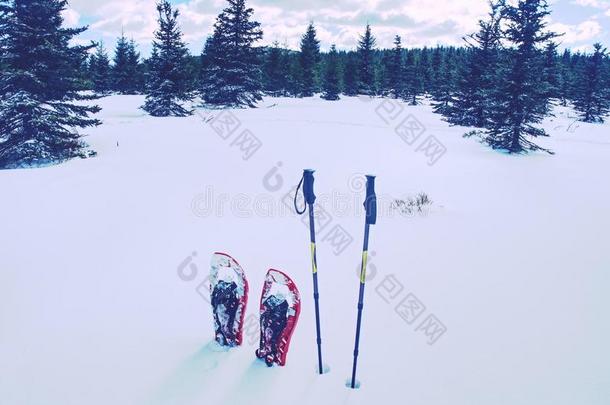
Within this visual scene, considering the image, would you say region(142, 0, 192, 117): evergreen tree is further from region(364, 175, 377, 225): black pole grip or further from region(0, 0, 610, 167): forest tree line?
region(364, 175, 377, 225): black pole grip

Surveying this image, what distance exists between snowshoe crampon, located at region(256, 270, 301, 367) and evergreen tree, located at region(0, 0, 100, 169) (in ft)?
33.4

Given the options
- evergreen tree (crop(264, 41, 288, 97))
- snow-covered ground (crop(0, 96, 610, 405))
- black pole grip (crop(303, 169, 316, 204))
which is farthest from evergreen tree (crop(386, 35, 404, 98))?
black pole grip (crop(303, 169, 316, 204))

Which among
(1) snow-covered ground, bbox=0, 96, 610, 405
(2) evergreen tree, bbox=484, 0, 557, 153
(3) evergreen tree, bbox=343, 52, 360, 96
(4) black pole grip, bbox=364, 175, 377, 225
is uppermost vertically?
(3) evergreen tree, bbox=343, 52, 360, 96

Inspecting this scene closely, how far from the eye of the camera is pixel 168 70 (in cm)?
2447

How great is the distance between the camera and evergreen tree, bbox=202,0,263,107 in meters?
27.0

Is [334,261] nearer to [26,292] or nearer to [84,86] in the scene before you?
[26,292]

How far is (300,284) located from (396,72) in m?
46.3

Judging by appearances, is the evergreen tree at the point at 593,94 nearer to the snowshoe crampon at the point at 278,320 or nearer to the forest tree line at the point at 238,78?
the forest tree line at the point at 238,78

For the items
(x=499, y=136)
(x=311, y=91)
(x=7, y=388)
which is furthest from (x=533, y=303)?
(x=311, y=91)

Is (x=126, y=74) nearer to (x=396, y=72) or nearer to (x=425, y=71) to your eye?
(x=396, y=72)

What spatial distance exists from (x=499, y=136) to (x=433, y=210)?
1032 centimetres

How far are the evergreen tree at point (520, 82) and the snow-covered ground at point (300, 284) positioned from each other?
5.49 metres

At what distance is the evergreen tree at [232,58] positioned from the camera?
1062 inches

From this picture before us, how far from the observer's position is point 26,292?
4.35m
